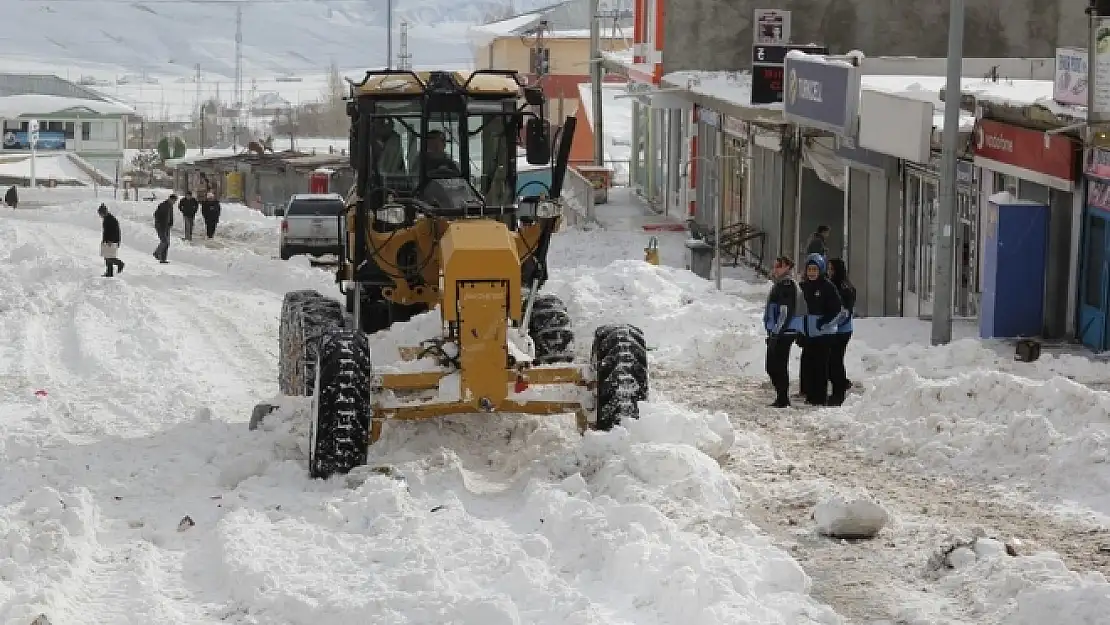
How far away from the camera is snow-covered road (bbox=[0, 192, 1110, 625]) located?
1018 centimetres

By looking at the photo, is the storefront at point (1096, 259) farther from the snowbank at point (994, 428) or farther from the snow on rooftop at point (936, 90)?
the snowbank at point (994, 428)

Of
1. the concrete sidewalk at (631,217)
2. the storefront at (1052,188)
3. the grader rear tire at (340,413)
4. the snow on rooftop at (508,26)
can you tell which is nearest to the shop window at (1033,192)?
the storefront at (1052,188)

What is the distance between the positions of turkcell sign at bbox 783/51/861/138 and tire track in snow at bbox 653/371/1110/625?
12.0 meters

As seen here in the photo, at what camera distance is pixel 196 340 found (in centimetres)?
2286

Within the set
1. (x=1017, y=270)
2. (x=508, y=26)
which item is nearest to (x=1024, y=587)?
(x=1017, y=270)

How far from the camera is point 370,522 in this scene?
12.0m

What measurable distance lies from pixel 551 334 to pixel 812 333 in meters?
2.81

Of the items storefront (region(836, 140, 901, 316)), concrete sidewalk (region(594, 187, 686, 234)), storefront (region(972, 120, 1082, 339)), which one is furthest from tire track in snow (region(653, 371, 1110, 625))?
concrete sidewalk (region(594, 187, 686, 234))

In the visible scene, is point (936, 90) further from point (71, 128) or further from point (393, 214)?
point (71, 128)

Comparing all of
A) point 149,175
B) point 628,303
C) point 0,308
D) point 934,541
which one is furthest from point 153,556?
point 149,175

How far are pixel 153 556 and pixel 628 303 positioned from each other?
42.8ft

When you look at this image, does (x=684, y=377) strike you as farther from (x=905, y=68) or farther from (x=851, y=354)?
(x=905, y=68)

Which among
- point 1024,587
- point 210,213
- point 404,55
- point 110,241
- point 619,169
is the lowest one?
point 619,169

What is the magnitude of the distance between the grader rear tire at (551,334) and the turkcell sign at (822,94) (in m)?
12.1
